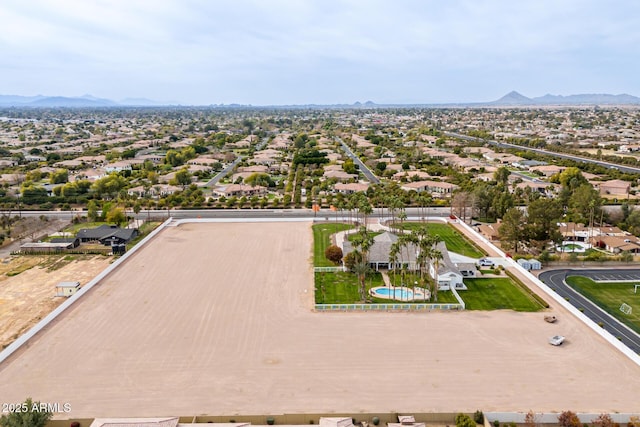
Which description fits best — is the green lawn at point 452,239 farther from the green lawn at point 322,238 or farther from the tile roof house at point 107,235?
the tile roof house at point 107,235

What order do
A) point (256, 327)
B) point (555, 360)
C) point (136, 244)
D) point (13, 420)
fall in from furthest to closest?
point (136, 244) → point (256, 327) → point (555, 360) → point (13, 420)

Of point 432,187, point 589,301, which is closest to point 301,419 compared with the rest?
point 589,301

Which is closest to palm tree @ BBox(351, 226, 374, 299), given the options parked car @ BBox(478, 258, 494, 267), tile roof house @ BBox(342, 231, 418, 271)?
tile roof house @ BBox(342, 231, 418, 271)

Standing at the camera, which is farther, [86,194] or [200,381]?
[86,194]

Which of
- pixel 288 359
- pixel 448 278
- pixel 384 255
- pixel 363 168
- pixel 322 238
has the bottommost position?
pixel 288 359

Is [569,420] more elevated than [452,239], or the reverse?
[452,239]

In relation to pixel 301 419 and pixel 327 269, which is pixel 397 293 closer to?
pixel 327 269

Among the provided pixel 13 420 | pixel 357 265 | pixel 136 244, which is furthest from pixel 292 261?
pixel 13 420

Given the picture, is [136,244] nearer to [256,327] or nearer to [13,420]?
[256,327]
